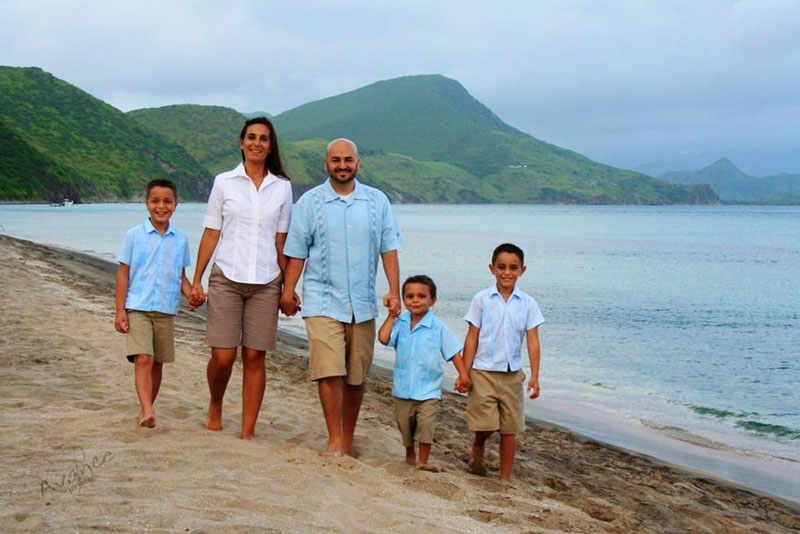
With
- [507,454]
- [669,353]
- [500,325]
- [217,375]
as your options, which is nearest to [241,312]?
[217,375]

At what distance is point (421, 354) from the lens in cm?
559

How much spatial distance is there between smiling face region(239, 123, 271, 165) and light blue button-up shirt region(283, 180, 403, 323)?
0.42 metres

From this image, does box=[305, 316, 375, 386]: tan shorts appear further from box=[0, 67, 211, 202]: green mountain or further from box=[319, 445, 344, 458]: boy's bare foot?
box=[0, 67, 211, 202]: green mountain

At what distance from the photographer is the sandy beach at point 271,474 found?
13.6 feet

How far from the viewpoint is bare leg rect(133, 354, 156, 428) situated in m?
5.52

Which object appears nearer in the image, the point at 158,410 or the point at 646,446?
the point at 158,410

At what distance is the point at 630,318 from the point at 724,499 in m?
12.9

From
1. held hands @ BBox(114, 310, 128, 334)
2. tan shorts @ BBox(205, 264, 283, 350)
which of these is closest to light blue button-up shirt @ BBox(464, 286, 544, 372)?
tan shorts @ BBox(205, 264, 283, 350)

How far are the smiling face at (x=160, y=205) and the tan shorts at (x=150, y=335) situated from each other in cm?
59

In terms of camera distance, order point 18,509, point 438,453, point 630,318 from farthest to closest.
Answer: point 630,318 < point 438,453 < point 18,509

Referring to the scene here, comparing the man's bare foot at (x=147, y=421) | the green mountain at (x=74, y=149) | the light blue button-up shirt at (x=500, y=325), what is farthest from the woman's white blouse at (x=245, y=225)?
the green mountain at (x=74, y=149)

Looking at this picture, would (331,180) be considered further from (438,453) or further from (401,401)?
(438,453)

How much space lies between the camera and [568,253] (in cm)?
4297

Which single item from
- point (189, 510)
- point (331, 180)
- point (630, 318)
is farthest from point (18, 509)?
point (630, 318)
